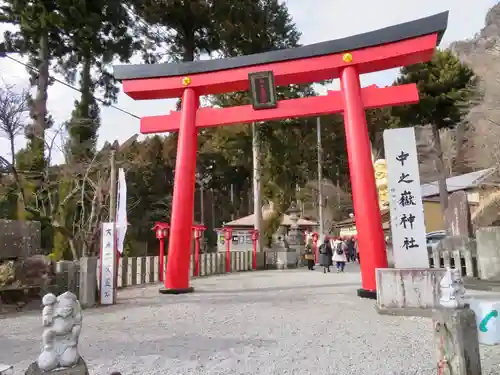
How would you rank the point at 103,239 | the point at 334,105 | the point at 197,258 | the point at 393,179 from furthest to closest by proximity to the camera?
the point at 197,258 → the point at 334,105 → the point at 103,239 → the point at 393,179

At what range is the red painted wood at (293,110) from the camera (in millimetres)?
8945

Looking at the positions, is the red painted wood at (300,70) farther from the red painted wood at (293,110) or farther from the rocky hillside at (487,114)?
the rocky hillside at (487,114)

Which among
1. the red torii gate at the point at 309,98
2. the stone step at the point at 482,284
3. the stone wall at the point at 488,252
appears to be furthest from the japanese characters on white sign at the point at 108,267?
the stone wall at the point at 488,252

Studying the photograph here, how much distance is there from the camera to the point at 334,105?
924 cm

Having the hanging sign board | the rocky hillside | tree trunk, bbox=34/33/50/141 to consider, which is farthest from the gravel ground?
tree trunk, bbox=34/33/50/141

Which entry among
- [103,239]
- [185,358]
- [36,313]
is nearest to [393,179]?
[185,358]

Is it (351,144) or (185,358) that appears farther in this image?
(351,144)

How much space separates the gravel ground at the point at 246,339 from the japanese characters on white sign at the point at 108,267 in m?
0.30

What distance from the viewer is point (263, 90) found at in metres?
9.42

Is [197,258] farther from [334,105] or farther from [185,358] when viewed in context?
[185,358]

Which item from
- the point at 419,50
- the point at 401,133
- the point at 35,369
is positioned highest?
the point at 419,50

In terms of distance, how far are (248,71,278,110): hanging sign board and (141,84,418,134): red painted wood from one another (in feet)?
0.76

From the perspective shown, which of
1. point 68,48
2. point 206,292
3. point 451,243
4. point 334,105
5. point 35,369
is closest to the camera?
point 35,369

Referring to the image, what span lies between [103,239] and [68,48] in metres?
11.7
